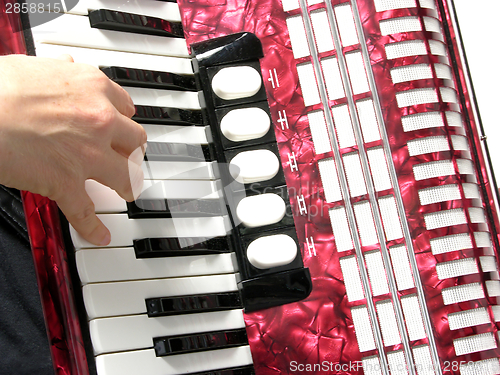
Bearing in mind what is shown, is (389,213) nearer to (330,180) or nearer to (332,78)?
(330,180)

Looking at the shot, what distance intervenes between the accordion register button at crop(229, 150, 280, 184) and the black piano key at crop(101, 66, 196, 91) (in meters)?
0.18

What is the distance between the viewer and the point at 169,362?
2.72ft

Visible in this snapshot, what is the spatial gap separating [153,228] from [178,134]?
0.19 metres

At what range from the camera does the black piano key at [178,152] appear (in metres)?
A: 0.88

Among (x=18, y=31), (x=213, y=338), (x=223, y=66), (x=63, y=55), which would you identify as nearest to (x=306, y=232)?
(x=213, y=338)

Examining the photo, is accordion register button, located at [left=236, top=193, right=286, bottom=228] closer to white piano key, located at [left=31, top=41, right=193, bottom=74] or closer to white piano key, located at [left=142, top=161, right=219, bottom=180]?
white piano key, located at [left=142, top=161, right=219, bottom=180]

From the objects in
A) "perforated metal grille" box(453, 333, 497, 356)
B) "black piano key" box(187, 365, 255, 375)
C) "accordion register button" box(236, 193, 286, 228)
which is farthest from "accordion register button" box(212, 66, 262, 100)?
"perforated metal grille" box(453, 333, 497, 356)

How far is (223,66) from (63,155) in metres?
0.37

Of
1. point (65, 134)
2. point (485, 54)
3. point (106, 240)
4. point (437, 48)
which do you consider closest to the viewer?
point (65, 134)

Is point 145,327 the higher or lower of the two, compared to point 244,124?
lower

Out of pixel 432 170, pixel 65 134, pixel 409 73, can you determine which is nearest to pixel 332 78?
pixel 409 73

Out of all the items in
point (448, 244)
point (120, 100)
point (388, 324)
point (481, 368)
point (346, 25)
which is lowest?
point (481, 368)

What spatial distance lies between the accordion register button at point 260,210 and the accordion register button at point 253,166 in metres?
0.04

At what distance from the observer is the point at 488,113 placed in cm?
119
